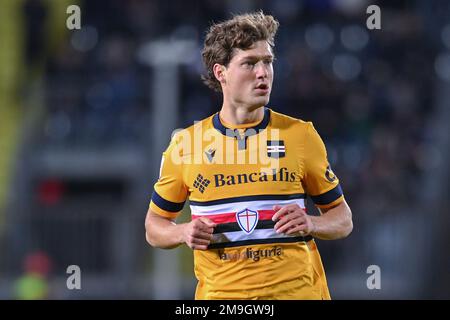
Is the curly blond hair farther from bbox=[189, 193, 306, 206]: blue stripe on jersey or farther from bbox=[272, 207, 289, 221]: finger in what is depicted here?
bbox=[272, 207, 289, 221]: finger

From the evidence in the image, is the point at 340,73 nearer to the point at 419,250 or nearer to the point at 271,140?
the point at 419,250

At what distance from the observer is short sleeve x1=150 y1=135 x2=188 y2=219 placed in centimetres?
628

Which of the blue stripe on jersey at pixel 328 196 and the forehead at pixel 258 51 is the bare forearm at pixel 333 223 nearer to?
the blue stripe on jersey at pixel 328 196

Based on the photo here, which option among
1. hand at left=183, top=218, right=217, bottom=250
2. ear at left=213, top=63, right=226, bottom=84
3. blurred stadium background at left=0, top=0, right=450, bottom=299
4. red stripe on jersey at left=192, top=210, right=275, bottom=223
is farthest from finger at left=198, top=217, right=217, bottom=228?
blurred stadium background at left=0, top=0, right=450, bottom=299

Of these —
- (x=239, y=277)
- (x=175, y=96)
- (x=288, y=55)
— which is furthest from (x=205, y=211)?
(x=288, y=55)

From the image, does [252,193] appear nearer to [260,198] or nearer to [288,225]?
[260,198]

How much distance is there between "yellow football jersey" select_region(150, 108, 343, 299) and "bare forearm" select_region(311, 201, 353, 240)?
6 cm

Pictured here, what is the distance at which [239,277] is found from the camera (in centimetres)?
598

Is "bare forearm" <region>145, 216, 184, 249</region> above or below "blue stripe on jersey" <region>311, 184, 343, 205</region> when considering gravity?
below

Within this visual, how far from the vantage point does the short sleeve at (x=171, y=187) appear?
6277 mm

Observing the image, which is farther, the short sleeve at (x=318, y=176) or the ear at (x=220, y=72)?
the ear at (x=220, y=72)

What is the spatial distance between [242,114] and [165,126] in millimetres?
8002

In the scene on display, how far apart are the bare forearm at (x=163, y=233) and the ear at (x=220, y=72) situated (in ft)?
2.89

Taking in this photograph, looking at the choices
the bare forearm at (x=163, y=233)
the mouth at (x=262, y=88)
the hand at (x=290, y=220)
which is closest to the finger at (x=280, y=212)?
the hand at (x=290, y=220)
